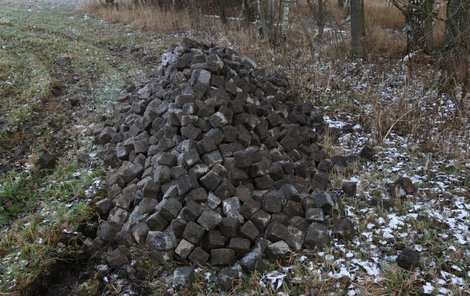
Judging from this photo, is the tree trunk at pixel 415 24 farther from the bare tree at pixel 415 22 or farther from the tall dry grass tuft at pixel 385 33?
the tall dry grass tuft at pixel 385 33

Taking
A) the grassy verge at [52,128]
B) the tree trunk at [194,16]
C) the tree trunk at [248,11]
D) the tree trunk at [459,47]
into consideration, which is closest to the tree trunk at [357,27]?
the tree trunk at [459,47]

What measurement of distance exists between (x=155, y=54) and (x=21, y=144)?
4.15 m

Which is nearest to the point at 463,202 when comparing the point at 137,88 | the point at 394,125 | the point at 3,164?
the point at 394,125

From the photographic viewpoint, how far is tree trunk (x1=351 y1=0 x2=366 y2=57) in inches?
312

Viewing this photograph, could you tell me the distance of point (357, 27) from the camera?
26.0 feet

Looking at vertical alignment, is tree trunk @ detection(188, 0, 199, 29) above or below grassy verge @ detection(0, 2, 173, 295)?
above

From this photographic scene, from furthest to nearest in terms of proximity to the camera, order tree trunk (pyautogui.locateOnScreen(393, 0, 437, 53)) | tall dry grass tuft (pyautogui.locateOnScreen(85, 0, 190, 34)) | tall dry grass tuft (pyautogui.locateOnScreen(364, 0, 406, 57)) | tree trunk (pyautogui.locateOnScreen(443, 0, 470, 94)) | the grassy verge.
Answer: tall dry grass tuft (pyautogui.locateOnScreen(85, 0, 190, 34)) < tall dry grass tuft (pyautogui.locateOnScreen(364, 0, 406, 57)) < tree trunk (pyautogui.locateOnScreen(393, 0, 437, 53)) < tree trunk (pyautogui.locateOnScreen(443, 0, 470, 94)) < the grassy verge

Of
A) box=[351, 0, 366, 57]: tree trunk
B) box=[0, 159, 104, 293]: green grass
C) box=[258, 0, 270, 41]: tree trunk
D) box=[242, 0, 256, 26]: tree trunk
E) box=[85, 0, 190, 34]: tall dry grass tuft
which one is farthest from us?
box=[85, 0, 190, 34]: tall dry grass tuft

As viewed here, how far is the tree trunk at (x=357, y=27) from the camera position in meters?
7.92

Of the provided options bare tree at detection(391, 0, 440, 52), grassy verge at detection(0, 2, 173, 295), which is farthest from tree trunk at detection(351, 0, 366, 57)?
grassy verge at detection(0, 2, 173, 295)

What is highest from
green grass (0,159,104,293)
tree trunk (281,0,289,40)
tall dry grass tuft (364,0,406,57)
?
tree trunk (281,0,289,40)

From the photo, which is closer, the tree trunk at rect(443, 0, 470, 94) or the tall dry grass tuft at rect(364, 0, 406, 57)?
the tree trunk at rect(443, 0, 470, 94)

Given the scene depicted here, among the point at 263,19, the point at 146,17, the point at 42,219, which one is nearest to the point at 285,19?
the point at 263,19

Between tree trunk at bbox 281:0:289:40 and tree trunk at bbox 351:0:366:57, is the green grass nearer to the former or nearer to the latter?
tree trunk at bbox 281:0:289:40
